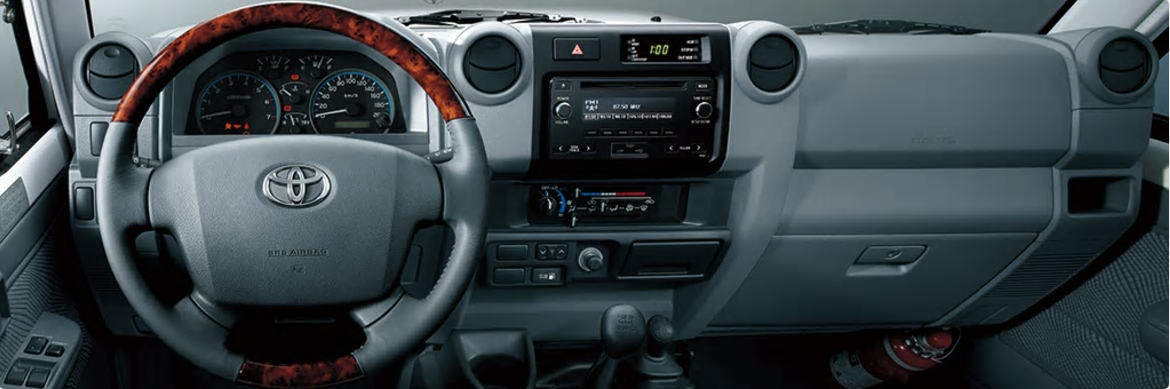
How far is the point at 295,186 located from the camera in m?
1.30

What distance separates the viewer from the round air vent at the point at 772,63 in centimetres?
179

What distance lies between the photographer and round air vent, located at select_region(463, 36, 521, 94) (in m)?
1.73

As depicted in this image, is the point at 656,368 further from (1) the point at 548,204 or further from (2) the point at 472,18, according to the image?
(2) the point at 472,18

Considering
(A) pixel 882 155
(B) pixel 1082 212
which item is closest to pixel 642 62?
(A) pixel 882 155

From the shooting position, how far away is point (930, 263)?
7.19 feet

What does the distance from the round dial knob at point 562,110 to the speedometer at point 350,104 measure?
1.19 feet

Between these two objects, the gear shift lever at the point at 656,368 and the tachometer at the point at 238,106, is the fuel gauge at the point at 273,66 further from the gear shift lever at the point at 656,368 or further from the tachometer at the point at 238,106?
the gear shift lever at the point at 656,368

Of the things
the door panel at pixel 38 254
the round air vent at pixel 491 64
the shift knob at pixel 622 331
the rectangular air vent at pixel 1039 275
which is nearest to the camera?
the door panel at pixel 38 254

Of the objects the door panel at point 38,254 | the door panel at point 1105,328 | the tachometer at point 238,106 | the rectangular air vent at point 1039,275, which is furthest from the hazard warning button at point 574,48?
the door panel at point 1105,328

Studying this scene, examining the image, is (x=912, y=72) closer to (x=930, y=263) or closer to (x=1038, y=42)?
(x=1038, y=42)

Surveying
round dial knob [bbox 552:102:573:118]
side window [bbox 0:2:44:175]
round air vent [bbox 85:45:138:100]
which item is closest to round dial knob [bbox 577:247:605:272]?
round dial knob [bbox 552:102:573:118]

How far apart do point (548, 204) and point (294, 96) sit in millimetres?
613

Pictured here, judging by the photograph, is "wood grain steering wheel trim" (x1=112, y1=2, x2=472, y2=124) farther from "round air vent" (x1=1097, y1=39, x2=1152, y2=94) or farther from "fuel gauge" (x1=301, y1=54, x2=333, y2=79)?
"round air vent" (x1=1097, y1=39, x2=1152, y2=94)

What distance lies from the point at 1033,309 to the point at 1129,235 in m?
0.36
